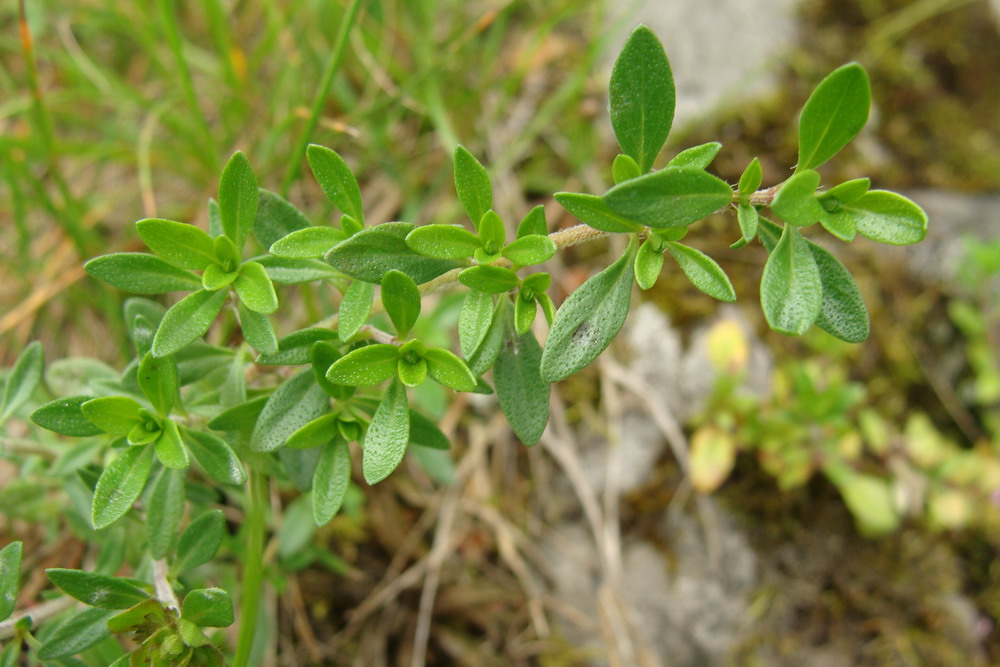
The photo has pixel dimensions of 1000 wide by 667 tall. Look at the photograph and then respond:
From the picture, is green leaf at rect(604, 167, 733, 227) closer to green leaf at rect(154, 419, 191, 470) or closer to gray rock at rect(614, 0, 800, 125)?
green leaf at rect(154, 419, 191, 470)

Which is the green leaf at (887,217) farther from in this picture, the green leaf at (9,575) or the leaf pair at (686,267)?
the green leaf at (9,575)

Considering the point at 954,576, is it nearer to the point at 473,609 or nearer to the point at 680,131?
the point at 473,609

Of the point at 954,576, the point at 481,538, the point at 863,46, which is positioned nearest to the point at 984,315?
the point at 954,576

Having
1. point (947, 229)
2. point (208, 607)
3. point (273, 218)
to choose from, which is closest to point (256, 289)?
point (273, 218)

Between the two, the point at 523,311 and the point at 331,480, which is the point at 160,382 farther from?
the point at 523,311

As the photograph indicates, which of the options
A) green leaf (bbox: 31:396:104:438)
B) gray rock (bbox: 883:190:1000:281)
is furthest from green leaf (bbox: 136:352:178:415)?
gray rock (bbox: 883:190:1000:281)
